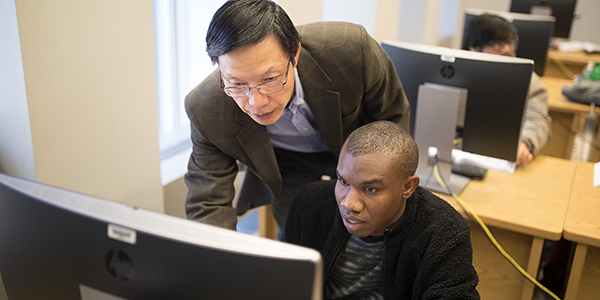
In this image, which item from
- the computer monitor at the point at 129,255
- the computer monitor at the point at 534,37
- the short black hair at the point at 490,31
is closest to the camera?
the computer monitor at the point at 129,255

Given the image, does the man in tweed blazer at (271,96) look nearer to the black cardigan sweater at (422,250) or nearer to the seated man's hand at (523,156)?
the black cardigan sweater at (422,250)

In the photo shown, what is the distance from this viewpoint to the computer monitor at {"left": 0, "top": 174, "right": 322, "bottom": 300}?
57 cm

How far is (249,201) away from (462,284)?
83cm

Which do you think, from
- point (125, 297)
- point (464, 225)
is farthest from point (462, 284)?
point (125, 297)

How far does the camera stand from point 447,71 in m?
1.58

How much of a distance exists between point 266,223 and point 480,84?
1039 millimetres

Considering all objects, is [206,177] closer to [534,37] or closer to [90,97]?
[90,97]

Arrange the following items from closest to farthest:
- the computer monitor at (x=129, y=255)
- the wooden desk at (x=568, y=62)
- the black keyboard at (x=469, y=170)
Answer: the computer monitor at (x=129, y=255) → the black keyboard at (x=469, y=170) → the wooden desk at (x=568, y=62)

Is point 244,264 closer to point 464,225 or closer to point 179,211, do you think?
point 464,225

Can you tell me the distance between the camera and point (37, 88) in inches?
44.4

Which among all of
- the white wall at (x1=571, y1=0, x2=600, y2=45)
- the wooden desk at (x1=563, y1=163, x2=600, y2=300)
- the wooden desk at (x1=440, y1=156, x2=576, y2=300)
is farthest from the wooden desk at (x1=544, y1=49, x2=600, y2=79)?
the wooden desk at (x1=563, y1=163, x2=600, y2=300)

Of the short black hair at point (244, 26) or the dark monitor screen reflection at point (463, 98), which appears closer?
the short black hair at point (244, 26)

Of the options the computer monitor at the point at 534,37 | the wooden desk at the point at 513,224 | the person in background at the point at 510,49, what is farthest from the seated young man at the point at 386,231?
the computer monitor at the point at 534,37

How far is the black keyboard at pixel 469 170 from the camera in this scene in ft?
5.71
